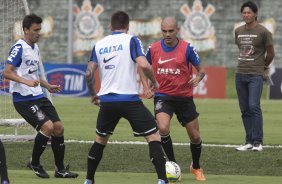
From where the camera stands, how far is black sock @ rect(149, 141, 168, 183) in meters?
11.2

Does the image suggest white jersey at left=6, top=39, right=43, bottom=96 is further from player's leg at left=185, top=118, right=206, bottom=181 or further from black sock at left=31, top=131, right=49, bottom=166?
player's leg at left=185, top=118, right=206, bottom=181

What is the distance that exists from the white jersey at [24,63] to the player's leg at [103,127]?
1.75 meters

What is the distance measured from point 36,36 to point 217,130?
8.16m

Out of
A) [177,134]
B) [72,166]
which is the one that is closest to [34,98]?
[72,166]

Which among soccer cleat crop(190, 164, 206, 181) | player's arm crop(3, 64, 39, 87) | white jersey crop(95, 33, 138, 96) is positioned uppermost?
white jersey crop(95, 33, 138, 96)

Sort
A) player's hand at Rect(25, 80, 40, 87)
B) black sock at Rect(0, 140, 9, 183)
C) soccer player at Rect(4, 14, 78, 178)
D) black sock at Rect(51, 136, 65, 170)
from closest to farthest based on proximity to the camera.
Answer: black sock at Rect(0, 140, 9, 183) < player's hand at Rect(25, 80, 40, 87) < soccer player at Rect(4, 14, 78, 178) < black sock at Rect(51, 136, 65, 170)

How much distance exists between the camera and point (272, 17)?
47781mm

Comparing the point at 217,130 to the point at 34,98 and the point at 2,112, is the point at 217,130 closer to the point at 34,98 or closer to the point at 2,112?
the point at 2,112

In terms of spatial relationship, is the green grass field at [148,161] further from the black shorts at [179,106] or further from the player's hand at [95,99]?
the player's hand at [95,99]

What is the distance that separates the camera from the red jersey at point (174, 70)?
1280cm

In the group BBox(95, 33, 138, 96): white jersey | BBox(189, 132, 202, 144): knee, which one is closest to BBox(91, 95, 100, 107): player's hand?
BBox(95, 33, 138, 96): white jersey

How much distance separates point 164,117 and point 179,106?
0.99 feet

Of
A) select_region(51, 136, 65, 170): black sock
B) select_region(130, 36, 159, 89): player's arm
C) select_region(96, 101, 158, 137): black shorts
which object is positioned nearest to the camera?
select_region(130, 36, 159, 89): player's arm

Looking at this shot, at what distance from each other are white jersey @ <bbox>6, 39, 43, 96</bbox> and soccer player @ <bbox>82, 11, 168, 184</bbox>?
1675 mm
